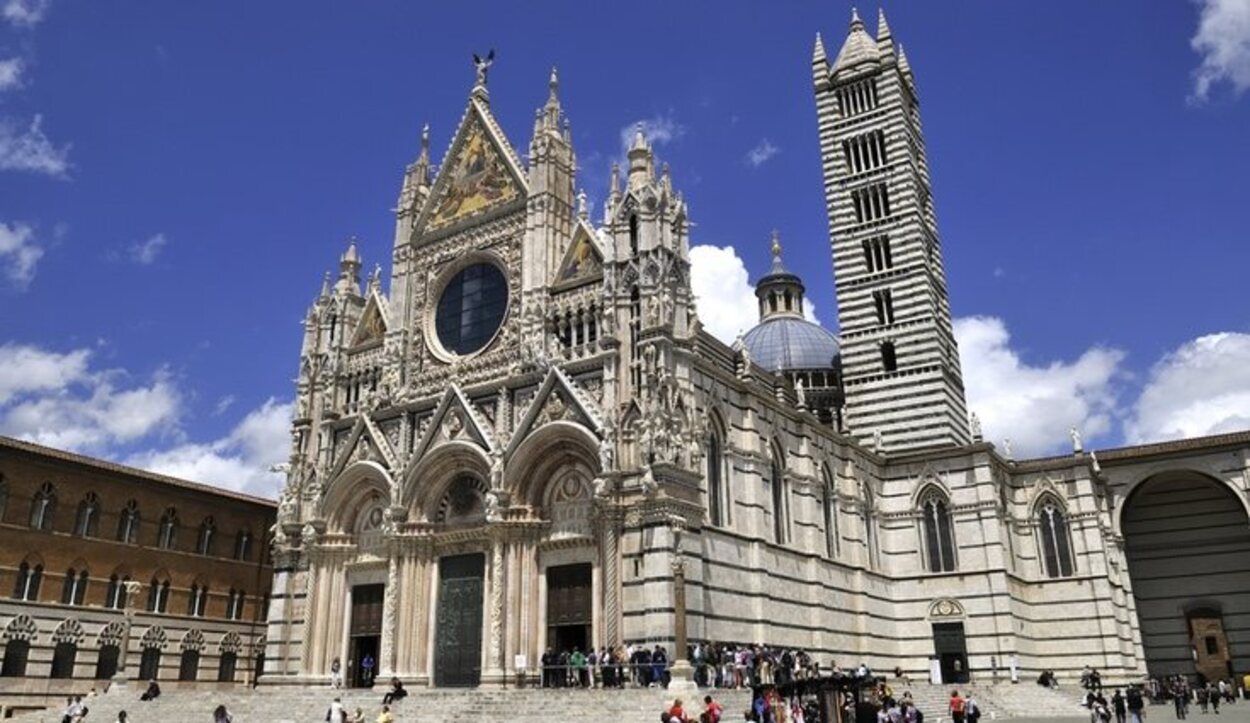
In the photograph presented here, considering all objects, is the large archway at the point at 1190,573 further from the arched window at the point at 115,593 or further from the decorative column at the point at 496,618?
the arched window at the point at 115,593

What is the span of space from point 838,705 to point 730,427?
15489 millimetres

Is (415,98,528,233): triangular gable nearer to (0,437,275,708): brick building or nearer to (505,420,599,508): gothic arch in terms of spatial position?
(505,420,599,508): gothic arch

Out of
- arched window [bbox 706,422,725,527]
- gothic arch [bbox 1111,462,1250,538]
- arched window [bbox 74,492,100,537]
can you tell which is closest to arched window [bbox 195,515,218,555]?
arched window [bbox 74,492,100,537]

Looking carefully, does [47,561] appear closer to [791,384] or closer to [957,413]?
[791,384]

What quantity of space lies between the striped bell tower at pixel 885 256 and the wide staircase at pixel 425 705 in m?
21.0

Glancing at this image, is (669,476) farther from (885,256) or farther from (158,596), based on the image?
(158,596)

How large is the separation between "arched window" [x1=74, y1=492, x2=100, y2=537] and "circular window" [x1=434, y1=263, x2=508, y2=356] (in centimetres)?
1452

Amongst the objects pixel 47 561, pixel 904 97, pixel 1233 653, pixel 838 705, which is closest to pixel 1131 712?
pixel 838 705

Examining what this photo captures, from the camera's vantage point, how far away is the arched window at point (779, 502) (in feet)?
107

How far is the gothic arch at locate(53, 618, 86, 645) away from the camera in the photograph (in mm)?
34594

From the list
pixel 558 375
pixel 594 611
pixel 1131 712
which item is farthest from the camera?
pixel 558 375

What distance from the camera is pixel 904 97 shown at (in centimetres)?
4681

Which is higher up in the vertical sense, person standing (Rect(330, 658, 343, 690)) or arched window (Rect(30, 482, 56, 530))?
arched window (Rect(30, 482, 56, 530))

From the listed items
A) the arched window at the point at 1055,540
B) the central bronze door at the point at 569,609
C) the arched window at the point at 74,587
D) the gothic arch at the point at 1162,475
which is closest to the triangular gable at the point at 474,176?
the central bronze door at the point at 569,609
